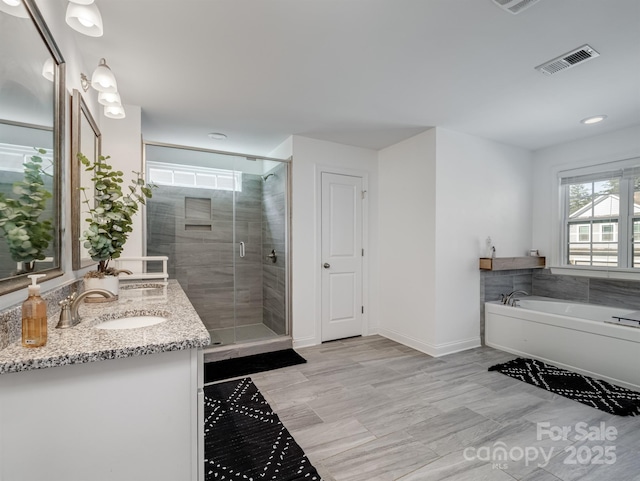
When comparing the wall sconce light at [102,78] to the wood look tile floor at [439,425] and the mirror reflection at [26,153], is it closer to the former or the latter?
the mirror reflection at [26,153]

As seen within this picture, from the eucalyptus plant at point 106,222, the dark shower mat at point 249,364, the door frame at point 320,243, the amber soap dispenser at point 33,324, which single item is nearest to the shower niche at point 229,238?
the dark shower mat at point 249,364

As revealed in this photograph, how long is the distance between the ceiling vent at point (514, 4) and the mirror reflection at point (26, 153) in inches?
84.0

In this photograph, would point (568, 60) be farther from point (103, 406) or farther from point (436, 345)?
point (103, 406)

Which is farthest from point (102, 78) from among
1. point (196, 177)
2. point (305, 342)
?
point (305, 342)

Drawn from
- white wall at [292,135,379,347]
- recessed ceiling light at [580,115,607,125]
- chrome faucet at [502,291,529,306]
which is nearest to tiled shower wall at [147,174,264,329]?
white wall at [292,135,379,347]

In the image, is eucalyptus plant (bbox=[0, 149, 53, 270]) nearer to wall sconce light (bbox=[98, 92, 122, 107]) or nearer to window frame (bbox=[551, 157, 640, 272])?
wall sconce light (bbox=[98, 92, 122, 107])

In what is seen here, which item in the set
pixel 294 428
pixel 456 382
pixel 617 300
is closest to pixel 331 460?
pixel 294 428

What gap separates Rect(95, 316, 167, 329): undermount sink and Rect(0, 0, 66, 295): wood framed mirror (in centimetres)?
33

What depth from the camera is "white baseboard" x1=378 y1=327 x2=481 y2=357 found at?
11.0 feet

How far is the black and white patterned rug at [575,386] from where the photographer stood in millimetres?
2283

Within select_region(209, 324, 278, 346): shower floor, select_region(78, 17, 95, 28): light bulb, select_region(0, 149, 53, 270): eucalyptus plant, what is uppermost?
select_region(78, 17, 95, 28): light bulb

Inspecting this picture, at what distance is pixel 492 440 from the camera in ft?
6.23

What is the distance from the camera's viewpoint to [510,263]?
3668 mm

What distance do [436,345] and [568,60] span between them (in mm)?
2737
